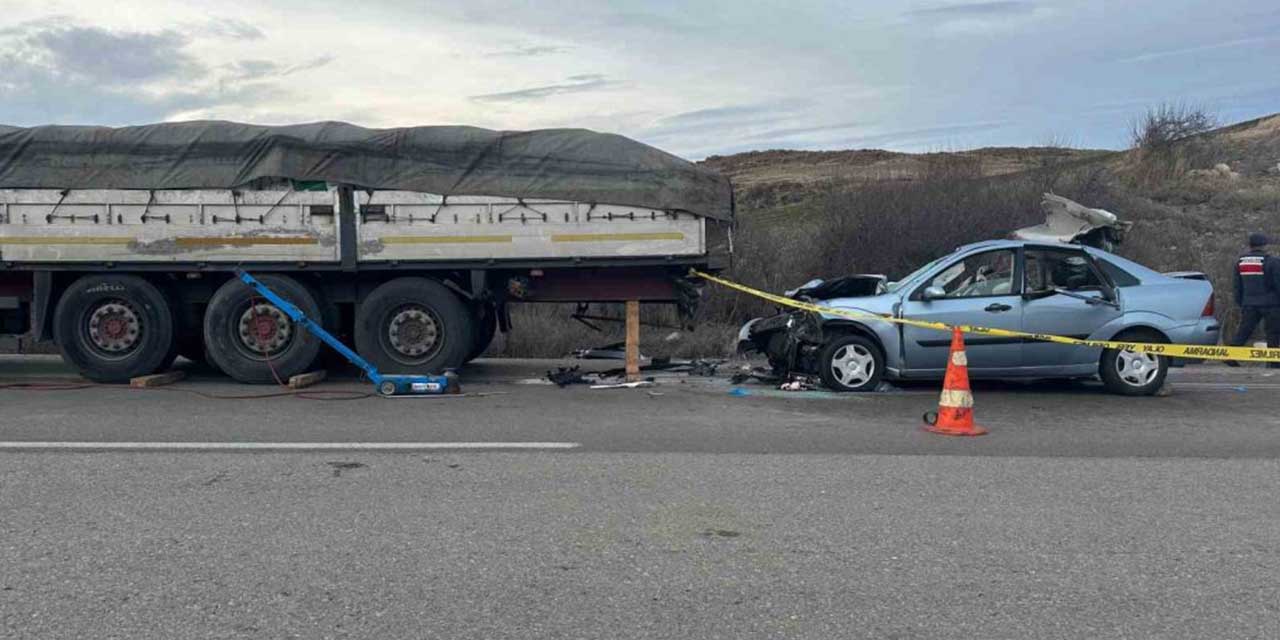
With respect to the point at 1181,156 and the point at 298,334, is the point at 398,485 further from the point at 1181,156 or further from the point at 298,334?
the point at 1181,156

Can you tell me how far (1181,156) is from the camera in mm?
27969

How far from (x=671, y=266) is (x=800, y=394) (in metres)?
1.92

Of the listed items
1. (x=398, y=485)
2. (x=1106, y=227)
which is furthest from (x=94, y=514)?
(x=1106, y=227)

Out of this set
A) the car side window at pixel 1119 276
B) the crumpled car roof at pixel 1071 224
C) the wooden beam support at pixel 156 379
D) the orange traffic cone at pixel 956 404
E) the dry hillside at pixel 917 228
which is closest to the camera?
the orange traffic cone at pixel 956 404

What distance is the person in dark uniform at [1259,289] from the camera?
558 inches

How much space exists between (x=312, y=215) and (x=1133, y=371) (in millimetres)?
8185

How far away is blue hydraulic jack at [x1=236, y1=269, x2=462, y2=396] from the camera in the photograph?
1057 cm

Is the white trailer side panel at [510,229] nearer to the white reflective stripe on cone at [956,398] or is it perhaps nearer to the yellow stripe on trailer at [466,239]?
the yellow stripe on trailer at [466,239]

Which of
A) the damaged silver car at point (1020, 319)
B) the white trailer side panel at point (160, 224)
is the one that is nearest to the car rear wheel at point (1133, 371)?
the damaged silver car at point (1020, 319)

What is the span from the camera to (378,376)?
1062 cm

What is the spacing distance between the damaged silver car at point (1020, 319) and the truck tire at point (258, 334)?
194 inches

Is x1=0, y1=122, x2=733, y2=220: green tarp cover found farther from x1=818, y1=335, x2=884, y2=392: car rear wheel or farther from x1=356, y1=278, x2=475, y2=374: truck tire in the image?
x1=818, y1=335, x2=884, y2=392: car rear wheel

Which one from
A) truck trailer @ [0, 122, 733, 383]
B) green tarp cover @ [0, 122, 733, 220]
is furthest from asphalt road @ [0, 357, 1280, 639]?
Answer: green tarp cover @ [0, 122, 733, 220]

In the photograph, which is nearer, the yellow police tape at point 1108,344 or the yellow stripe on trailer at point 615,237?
the yellow police tape at point 1108,344
